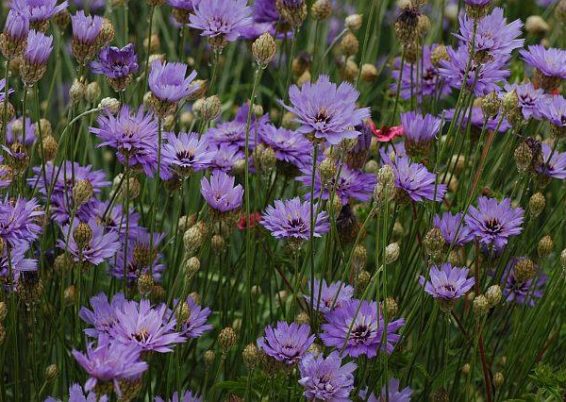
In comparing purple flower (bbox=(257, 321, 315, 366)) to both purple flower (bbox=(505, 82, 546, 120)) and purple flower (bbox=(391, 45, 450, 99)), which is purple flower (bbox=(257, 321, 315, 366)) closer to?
purple flower (bbox=(505, 82, 546, 120))

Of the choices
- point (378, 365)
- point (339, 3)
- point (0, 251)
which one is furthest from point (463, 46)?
point (339, 3)

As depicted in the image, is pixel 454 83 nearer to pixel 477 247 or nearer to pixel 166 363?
pixel 477 247

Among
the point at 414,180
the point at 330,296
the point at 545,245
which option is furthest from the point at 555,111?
the point at 330,296

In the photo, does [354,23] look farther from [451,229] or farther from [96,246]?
[96,246]

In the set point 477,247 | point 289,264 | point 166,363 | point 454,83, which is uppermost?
point 454,83

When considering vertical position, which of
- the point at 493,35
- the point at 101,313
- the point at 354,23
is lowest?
the point at 101,313
